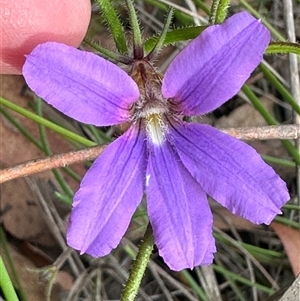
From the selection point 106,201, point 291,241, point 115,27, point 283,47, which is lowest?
point 291,241

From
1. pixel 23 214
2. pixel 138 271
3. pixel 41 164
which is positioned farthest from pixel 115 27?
pixel 23 214

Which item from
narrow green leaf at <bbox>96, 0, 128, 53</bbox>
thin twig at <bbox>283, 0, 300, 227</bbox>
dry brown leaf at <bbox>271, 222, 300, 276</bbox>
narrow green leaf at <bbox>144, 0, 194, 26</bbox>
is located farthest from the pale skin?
dry brown leaf at <bbox>271, 222, 300, 276</bbox>

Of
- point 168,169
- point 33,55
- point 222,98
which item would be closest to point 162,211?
point 168,169

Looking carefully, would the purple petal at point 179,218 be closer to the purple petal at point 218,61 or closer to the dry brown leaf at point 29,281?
the purple petal at point 218,61

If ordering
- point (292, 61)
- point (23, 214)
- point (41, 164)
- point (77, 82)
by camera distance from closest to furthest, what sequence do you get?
point (77, 82), point (41, 164), point (292, 61), point (23, 214)

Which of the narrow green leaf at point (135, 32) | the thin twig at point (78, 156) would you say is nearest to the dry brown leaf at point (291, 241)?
the thin twig at point (78, 156)

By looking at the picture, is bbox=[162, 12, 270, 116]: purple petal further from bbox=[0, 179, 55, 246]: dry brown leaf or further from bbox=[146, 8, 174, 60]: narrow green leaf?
bbox=[0, 179, 55, 246]: dry brown leaf

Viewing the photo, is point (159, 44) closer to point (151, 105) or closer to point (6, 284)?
point (151, 105)

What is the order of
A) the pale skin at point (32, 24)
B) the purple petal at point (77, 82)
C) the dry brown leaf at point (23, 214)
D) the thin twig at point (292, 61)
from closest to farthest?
the purple petal at point (77, 82), the pale skin at point (32, 24), the thin twig at point (292, 61), the dry brown leaf at point (23, 214)
